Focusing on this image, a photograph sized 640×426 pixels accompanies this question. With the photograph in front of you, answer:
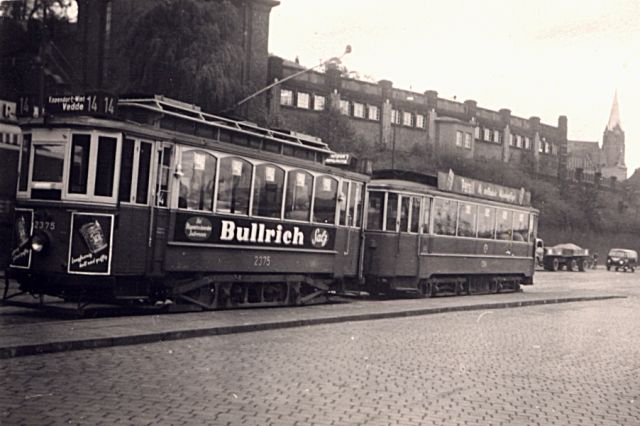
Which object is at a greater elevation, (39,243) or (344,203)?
(344,203)

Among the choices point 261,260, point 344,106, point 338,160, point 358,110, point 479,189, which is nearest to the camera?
point 261,260

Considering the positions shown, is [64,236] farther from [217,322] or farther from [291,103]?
[291,103]

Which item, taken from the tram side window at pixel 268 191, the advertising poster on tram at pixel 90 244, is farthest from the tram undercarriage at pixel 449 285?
the advertising poster on tram at pixel 90 244

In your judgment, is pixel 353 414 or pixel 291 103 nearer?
pixel 353 414

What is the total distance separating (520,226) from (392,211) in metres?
8.02

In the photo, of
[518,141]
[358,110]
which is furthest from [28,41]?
[518,141]

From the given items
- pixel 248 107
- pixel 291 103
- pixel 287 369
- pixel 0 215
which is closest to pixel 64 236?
pixel 287 369

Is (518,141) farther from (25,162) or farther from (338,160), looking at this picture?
(25,162)

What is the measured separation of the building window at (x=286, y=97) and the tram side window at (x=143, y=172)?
4470cm

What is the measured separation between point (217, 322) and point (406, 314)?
17.2 ft

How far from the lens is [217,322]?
13141 millimetres

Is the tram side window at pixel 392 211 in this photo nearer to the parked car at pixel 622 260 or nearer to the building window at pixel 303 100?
the building window at pixel 303 100

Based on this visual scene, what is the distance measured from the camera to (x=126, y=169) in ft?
43.3

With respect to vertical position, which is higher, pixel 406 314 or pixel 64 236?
pixel 64 236
